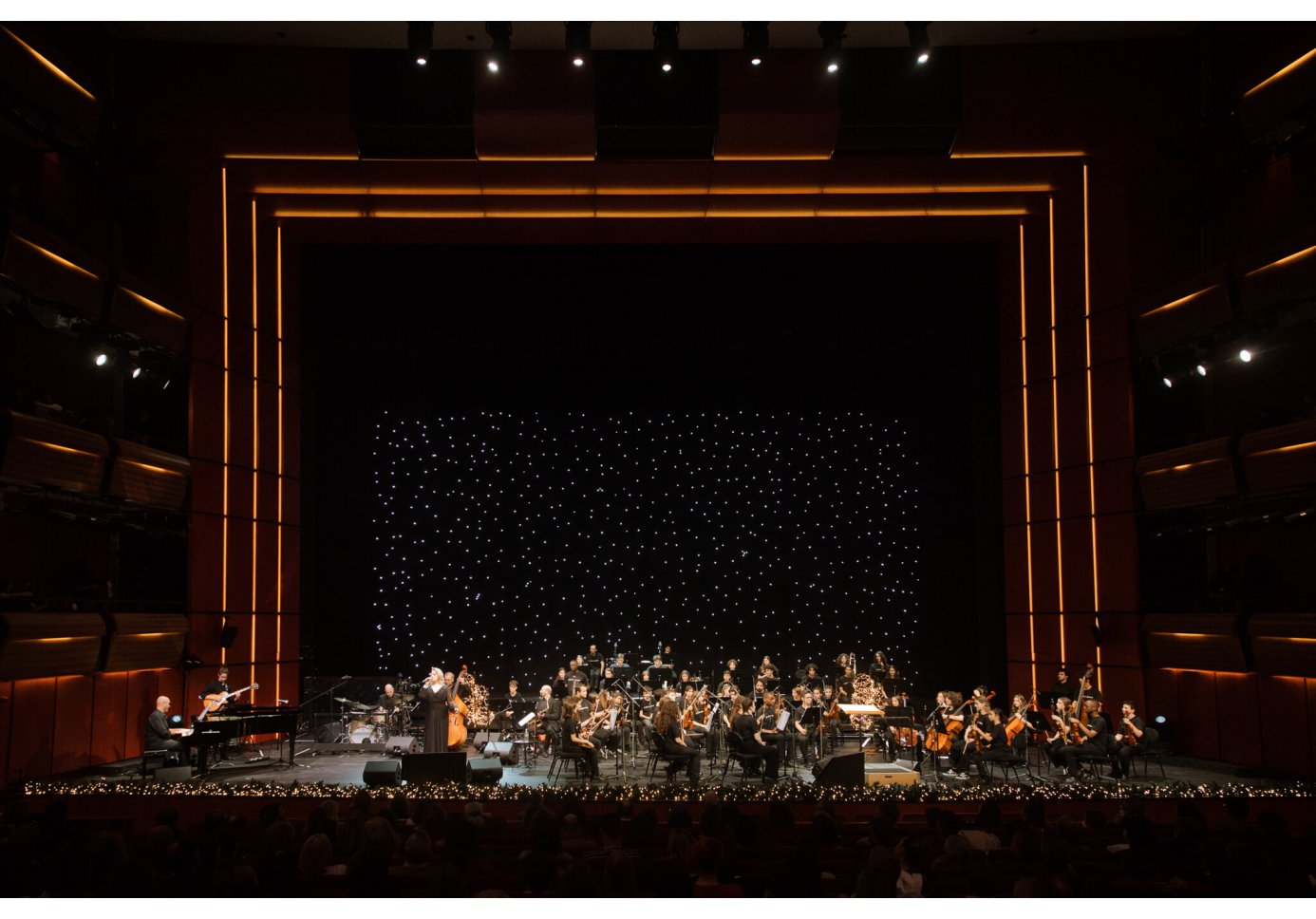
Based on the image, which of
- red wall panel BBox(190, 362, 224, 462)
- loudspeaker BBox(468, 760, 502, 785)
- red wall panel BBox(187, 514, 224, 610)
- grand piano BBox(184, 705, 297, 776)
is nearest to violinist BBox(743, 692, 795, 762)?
loudspeaker BBox(468, 760, 502, 785)

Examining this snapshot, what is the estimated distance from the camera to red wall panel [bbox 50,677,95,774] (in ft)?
40.6

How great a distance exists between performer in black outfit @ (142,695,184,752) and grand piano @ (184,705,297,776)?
0.36 metres

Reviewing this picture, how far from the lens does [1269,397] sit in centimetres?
1344

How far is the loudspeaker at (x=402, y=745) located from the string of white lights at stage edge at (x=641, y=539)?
3739mm

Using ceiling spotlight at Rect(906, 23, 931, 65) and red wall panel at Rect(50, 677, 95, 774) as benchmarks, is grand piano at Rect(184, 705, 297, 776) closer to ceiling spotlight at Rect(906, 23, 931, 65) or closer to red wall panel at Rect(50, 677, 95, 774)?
red wall panel at Rect(50, 677, 95, 774)

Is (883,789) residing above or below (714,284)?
below

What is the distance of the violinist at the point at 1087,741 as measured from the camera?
37.9ft

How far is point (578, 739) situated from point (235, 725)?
156 inches

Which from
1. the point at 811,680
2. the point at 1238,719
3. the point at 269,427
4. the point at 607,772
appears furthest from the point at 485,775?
the point at 1238,719

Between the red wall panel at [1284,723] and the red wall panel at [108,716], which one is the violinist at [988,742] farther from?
the red wall panel at [108,716]

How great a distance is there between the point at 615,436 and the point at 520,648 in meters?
4.04

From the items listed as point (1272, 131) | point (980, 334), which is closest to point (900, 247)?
point (980, 334)

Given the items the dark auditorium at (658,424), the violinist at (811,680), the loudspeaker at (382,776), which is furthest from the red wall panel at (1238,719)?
the loudspeaker at (382,776)

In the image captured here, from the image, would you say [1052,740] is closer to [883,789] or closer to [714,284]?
[883,789]
